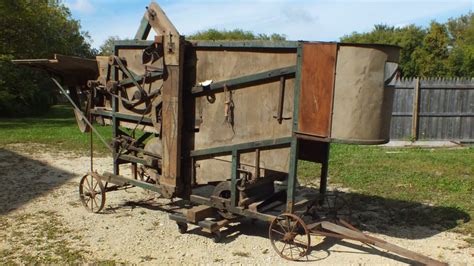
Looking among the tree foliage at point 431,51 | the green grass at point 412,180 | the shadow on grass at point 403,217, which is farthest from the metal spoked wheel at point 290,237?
the tree foliage at point 431,51

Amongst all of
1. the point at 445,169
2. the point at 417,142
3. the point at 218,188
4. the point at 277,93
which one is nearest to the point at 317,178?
the point at 445,169

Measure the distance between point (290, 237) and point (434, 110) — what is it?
1264 cm

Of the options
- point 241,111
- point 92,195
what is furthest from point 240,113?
point 92,195

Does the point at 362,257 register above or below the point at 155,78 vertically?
below

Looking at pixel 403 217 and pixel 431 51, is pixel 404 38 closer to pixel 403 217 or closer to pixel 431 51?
pixel 431 51

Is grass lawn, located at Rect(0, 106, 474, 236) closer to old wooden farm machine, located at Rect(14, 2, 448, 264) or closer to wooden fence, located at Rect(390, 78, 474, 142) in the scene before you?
wooden fence, located at Rect(390, 78, 474, 142)

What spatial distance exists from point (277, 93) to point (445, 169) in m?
7.17

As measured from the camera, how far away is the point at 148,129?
7227mm

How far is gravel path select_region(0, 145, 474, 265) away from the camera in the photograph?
5781 millimetres

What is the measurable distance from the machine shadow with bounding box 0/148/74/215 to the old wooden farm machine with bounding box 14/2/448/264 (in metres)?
1.74

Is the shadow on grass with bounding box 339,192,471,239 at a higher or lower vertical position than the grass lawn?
lower

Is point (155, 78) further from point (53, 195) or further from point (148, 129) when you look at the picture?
point (53, 195)

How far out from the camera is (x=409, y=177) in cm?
1030

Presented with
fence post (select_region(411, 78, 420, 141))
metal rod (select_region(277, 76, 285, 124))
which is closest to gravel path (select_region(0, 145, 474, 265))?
metal rod (select_region(277, 76, 285, 124))
